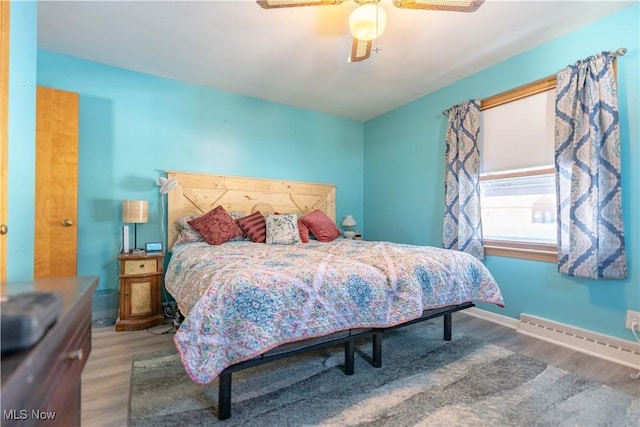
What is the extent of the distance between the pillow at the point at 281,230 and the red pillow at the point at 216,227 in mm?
358

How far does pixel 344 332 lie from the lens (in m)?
1.75

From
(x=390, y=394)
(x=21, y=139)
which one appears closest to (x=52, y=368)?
(x=21, y=139)

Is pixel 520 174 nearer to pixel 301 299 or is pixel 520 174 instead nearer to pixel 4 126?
pixel 301 299

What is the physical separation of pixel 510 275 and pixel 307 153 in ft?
9.96

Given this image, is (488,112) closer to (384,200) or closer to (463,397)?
(384,200)

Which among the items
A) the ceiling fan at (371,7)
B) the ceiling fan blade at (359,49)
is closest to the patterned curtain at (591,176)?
the ceiling fan at (371,7)

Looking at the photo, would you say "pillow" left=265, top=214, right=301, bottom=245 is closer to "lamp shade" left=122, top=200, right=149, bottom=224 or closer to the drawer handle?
"lamp shade" left=122, top=200, right=149, bottom=224

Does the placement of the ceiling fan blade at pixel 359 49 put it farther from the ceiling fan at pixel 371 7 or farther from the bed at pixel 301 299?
the bed at pixel 301 299

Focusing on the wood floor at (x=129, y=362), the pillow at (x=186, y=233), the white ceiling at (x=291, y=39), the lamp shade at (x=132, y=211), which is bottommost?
the wood floor at (x=129, y=362)

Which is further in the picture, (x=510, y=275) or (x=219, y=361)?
(x=510, y=275)

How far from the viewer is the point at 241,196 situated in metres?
3.78

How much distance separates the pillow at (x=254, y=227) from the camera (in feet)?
10.8

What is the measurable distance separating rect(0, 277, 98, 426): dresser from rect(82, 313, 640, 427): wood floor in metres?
0.85

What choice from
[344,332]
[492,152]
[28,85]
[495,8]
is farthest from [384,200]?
[28,85]
